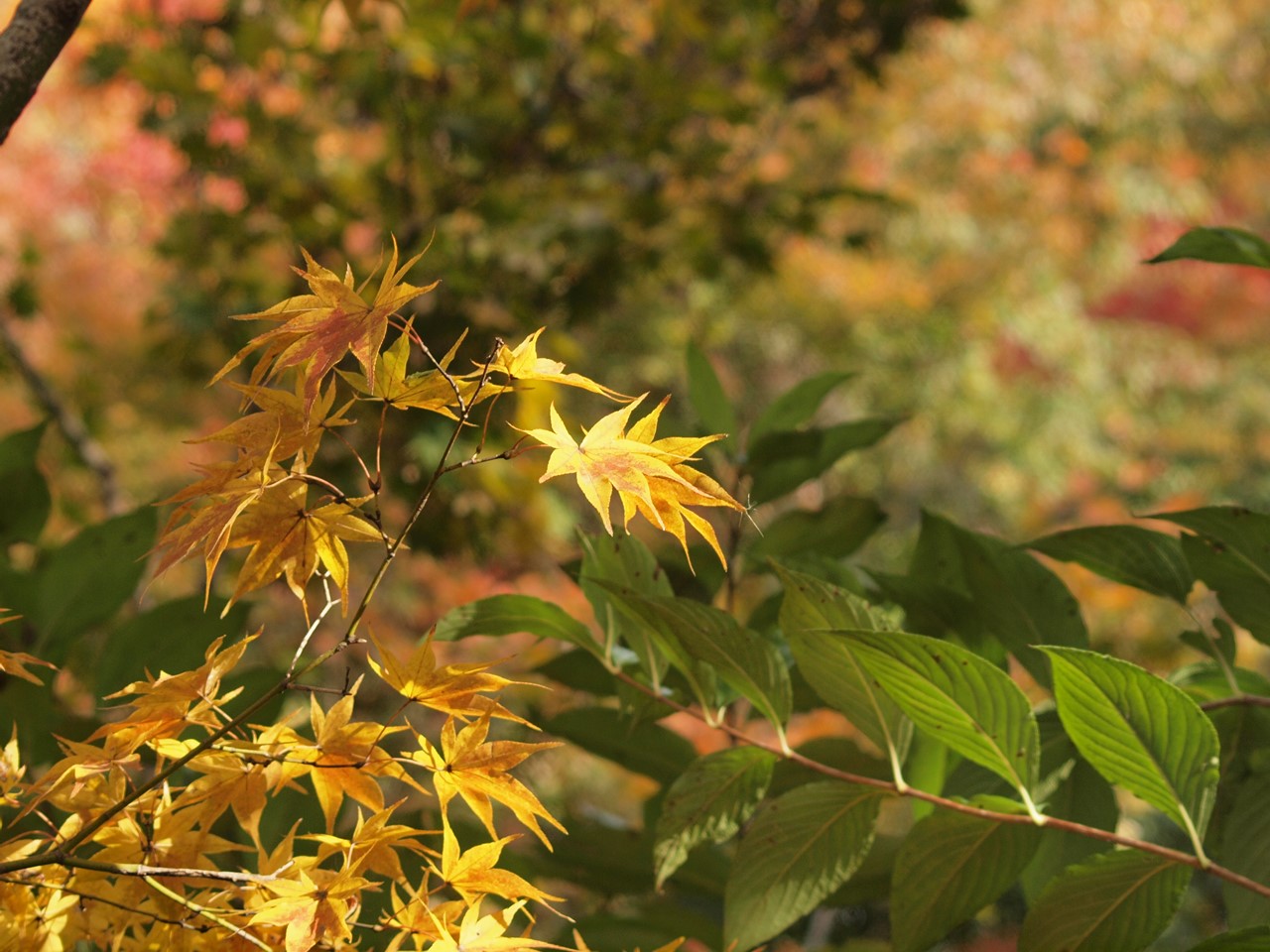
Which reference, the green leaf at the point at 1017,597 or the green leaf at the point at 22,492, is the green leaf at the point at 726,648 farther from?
the green leaf at the point at 22,492

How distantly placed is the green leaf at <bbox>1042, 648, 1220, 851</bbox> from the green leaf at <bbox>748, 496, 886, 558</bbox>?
0.20 meters

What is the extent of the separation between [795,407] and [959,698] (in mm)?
222

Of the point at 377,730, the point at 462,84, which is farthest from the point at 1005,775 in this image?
the point at 462,84

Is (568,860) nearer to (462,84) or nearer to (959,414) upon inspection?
(462,84)

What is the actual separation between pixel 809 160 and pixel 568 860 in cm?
461

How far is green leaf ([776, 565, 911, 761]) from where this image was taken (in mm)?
393

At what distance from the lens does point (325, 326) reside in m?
0.32

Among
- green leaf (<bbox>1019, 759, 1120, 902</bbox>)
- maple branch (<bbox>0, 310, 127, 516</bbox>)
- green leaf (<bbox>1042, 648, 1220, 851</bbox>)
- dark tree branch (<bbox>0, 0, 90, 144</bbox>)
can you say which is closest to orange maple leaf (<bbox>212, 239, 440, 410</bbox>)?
dark tree branch (<bbox>0, 0, 90, 144</bbox>)

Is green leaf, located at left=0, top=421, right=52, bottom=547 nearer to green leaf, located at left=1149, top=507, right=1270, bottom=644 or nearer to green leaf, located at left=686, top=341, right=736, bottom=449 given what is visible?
green leaf, located at left=686, top=341, right=736, bottom=449

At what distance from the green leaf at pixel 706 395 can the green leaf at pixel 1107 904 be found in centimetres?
24

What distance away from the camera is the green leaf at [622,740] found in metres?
0.54

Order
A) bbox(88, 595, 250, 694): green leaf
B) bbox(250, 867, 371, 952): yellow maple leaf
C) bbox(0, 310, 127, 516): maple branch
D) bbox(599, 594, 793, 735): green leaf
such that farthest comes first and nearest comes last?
bbox(0, 310, 127, 516): maple branch → bbox(88, 595, 250, 694): green leaf → bbox(599, 594, 793, 735): green leaf → bbox(250, 867, 371, 952): yellow maple leaf

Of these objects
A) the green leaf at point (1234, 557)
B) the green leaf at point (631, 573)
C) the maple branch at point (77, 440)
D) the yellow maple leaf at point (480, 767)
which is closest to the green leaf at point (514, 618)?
the green leaf at point (631, 573)

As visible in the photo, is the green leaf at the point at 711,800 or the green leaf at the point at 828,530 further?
the green leaf at the point at 828,530
